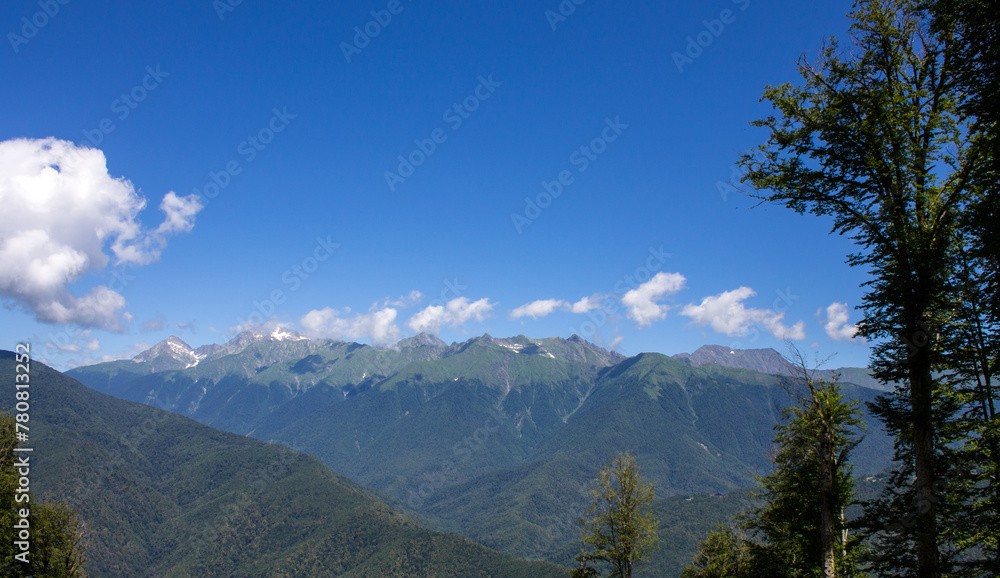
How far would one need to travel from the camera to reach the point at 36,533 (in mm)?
30281

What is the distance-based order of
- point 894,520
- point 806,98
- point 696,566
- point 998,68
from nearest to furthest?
point 998,68 → point 806,98 → point 894,520 → point 696,566

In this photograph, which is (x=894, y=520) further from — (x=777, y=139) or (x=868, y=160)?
(x=777, y=139)

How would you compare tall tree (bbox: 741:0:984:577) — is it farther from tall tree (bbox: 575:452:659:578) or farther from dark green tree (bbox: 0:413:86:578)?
dark green tree (bbox: 0:413:86:578)

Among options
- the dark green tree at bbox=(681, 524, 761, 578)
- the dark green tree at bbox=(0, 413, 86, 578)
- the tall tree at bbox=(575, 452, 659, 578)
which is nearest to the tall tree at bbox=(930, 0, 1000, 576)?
the tall tree at bbox=(575, 452, 659, 578)

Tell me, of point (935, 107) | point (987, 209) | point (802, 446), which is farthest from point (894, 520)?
point (802, 446)

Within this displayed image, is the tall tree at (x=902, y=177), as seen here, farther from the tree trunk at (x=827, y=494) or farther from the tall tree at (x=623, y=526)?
the tall tree at (x=623, y=526)

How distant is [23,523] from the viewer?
28.9 m

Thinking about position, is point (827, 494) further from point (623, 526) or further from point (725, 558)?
point (725, 558)

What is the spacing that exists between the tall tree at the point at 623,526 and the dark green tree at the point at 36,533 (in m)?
33.9

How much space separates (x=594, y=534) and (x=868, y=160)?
25493mm

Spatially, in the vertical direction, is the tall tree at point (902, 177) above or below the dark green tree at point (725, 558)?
above

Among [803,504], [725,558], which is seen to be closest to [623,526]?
[803,504]

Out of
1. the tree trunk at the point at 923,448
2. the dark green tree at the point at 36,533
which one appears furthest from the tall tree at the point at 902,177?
the dark green tree at the point at 36,533

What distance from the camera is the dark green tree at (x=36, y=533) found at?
1127 inches
